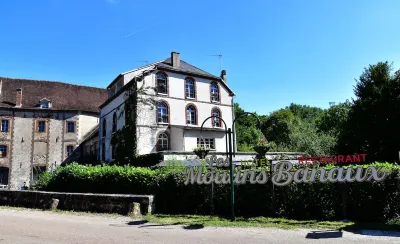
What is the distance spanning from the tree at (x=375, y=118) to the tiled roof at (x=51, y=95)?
32.0 metres

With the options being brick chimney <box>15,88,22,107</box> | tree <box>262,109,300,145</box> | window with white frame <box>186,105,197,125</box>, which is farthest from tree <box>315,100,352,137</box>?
brick chimney <box>15,88,22,107</box>

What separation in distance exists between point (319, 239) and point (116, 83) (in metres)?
27.0

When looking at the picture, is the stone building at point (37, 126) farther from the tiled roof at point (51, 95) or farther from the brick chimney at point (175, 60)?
the brick chimney at point (175, 60)

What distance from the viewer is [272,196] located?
37.6 ft

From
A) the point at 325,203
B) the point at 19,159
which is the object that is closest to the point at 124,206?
the point at 325,203

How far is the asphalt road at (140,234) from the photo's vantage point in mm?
7930

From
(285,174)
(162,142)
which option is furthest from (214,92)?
(285,174)

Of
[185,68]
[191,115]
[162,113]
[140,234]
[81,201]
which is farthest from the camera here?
[185,68]

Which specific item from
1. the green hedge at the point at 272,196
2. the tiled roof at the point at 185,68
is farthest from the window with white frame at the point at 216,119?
the green hedge at the point at 272,196

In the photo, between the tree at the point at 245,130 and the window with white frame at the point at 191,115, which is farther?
the tree at the point at 245,130

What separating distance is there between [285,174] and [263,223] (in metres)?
1.98

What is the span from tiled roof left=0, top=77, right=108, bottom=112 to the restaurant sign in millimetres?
33918

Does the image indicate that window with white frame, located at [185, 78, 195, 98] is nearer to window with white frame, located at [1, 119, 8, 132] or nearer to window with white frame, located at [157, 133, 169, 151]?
window with white frame, located at [157, 133, 169, 151]

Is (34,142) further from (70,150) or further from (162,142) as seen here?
(162,142)
